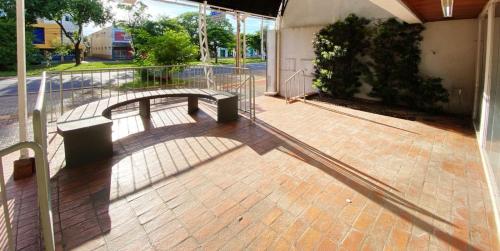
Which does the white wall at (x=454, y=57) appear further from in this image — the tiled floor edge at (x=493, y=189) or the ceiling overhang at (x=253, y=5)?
the ceiling overhang at (x=253, y=5)

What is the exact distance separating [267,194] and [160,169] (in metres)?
1.32

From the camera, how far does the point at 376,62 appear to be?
7.43m

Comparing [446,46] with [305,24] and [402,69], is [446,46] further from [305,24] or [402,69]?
[305,24]

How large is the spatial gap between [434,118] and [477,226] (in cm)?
472

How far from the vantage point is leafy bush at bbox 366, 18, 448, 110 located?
22.1 ft

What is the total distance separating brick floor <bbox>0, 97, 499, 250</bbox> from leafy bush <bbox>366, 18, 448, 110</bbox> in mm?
2367

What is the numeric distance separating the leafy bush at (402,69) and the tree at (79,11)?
20.5m

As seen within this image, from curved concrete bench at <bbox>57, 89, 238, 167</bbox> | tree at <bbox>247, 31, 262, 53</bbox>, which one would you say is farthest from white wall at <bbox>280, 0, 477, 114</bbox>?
tree at <bbox>247, 31, 262, 53</bbox>

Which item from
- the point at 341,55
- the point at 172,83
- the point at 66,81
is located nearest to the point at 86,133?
the point at 172,83

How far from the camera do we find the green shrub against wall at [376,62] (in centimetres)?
686

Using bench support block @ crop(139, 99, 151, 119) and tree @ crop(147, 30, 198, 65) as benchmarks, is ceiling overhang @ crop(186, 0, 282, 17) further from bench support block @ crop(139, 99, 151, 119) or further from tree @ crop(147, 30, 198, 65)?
bench support block @ crop(139, 99, 151, 119)

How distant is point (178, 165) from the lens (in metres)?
3.35

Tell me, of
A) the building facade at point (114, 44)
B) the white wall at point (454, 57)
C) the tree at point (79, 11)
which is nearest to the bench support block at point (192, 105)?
the white wall at point (454, 57)

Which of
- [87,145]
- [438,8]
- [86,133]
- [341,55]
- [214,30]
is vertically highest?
[214,30]
